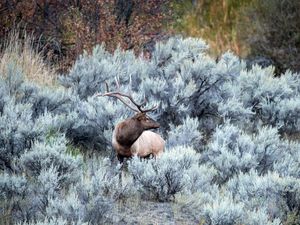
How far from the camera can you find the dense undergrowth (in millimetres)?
6211

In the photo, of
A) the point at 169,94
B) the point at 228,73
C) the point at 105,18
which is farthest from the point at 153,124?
the point at 105,18

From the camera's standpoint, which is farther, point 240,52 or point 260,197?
point 240,52

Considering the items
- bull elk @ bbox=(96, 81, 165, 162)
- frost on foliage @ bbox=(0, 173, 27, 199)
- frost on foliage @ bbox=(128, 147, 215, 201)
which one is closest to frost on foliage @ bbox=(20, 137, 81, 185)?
frost on foliage @ bbox=(0, 173, 27, 199)

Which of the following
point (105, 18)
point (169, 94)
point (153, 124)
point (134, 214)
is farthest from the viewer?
point (105, 18)

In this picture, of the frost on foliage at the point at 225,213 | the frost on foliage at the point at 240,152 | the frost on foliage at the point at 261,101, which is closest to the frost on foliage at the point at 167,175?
the frost on foliage at the point at 240,152

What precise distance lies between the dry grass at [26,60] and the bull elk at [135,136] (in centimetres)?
234

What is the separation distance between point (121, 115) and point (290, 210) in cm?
258

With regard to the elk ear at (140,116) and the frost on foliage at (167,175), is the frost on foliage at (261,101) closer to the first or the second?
the elk ear at (140,116)

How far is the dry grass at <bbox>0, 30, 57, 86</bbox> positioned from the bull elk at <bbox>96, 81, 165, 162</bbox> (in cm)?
234

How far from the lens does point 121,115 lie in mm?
8398

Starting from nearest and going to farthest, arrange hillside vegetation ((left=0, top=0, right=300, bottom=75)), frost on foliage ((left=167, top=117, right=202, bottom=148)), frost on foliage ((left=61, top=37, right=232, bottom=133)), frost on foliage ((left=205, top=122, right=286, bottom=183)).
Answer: frost on foliage ((left=205, top=122, right=286, bottom=183)), frost on foliage ((left=167, top=117, right=202, bottom=148)), frost on foliage ((left=61, top=37, right=232, bottom=133)), hillside vegetation ((left=0, top=0, right=300, bottom=75))

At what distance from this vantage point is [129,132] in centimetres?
722

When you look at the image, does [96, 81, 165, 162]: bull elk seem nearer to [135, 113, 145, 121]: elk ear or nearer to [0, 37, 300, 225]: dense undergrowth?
[135, 113, 145, 121]: elk ear

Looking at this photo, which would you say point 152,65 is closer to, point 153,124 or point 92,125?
point 92,125
